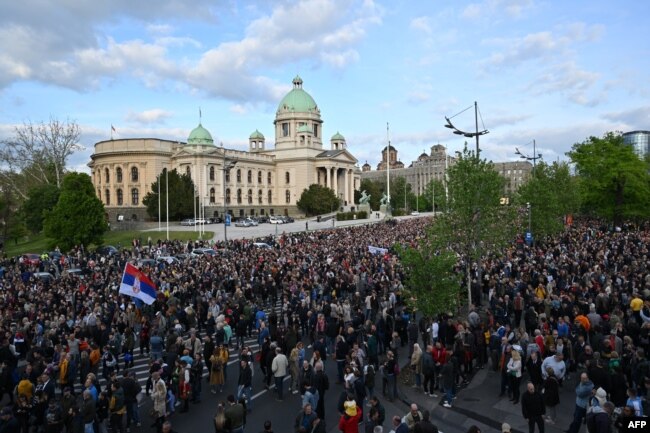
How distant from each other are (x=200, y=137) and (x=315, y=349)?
82144 mm

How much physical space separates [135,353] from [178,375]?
611 centimetres

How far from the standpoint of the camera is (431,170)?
6698 inches

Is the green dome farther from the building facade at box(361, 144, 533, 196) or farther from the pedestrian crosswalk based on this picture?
the building facade at box(361, 144, 533, 196)

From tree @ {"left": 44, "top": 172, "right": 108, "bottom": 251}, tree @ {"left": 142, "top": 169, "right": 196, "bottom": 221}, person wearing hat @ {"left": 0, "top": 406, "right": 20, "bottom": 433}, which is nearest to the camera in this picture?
person wearing hat @ {"left": 0, "top": 406, "right": 20, "bottom": 433}

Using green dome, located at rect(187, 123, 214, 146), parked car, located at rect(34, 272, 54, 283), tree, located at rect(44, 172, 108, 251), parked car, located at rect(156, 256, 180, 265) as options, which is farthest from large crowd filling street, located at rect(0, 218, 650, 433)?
green dome, located at rect(187, 123, 214, 146)

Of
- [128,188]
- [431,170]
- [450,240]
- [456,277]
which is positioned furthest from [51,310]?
[431,170]

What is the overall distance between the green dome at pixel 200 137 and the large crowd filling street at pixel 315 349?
220 ft

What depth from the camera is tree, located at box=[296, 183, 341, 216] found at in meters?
90.2

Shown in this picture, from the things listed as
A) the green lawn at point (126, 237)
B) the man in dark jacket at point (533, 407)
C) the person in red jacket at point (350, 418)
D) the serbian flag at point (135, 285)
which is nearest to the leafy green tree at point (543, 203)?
the serbian flag at point (135, 285)

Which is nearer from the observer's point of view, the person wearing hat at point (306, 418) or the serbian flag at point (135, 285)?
the person wearing hat at point (306, 418)

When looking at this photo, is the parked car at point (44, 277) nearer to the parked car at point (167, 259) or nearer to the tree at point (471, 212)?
the parked car at point (167, 259)

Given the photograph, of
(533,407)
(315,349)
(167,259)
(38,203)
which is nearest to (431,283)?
(315,349)

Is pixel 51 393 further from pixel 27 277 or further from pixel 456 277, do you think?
pixel 27 277

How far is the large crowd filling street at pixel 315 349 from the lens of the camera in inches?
403
